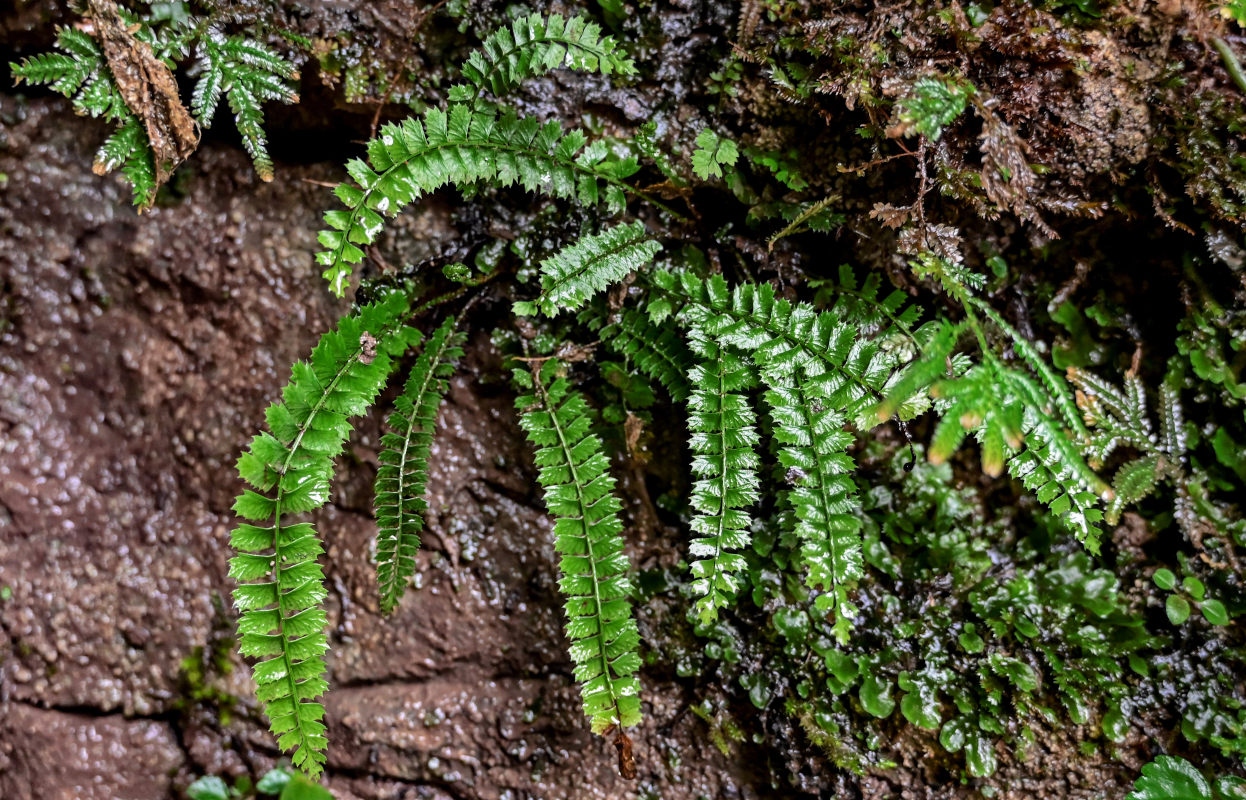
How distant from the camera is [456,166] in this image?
7.97 ft

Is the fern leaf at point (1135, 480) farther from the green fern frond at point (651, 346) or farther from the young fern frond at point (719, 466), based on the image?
the green fern frond at point (651, 346)

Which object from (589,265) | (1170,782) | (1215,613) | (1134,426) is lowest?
(1170,782)

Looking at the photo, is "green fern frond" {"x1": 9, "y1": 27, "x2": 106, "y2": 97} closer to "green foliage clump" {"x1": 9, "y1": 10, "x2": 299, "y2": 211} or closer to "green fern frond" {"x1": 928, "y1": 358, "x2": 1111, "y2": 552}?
"green foliage clump" {"x1": 9, "y1": 10, "x2": 299, "y2": 211}

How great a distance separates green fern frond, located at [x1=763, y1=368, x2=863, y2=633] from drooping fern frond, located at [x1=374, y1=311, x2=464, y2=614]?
1.29 meters

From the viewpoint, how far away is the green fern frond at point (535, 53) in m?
2.49

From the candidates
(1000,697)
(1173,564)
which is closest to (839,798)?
(1000,697)

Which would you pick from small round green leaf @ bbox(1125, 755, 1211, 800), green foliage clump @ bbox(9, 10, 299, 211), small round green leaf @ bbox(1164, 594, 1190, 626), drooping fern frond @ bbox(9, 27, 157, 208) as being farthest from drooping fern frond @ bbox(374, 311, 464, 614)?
small round green leaf @ bbox(1164, 594, 1190, 626)

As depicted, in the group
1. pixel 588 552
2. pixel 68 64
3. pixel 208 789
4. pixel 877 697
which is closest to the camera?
pixel 68 64

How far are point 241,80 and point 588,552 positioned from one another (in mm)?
2147

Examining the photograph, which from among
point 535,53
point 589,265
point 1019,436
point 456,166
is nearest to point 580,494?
point 589,265

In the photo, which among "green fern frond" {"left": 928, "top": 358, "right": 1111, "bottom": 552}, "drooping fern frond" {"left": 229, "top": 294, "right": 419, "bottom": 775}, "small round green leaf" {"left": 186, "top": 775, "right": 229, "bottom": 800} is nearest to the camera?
"green fern frond" {"left": 928, "top": 358, "right": 1111, "bottom": 552}

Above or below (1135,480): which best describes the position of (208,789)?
below

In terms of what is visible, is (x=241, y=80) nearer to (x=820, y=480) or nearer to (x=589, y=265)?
(x=589, y=265)

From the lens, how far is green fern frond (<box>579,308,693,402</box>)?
8.77ft
